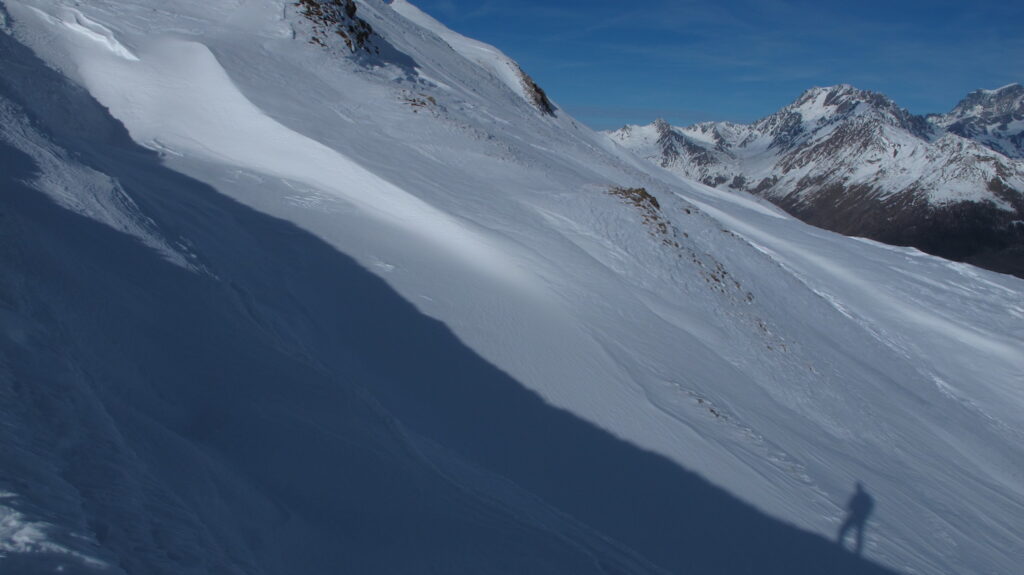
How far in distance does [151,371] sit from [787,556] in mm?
6194

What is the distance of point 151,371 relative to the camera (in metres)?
4.64

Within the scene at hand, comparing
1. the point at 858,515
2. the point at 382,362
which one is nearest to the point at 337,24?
the point at 382,362

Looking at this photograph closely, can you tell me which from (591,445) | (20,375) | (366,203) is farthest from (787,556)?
(366,203)

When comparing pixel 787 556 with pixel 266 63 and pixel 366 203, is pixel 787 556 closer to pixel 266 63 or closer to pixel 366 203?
pixel 366 203

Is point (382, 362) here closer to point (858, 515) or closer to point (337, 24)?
point (858, 515)

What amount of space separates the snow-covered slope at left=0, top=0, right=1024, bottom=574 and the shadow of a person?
0.16 metres

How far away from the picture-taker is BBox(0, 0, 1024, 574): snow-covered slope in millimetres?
3848

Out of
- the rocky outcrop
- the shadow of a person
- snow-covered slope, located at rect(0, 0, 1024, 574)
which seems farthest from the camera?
the rocky outcrop

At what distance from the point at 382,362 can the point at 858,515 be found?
6.36 meters

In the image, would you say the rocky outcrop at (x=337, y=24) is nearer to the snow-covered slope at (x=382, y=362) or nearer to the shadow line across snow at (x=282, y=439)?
the snow-covered slope at (x=382, y=362)

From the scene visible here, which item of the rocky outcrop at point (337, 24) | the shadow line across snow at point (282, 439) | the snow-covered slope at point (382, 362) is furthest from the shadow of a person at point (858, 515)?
the rocky outcrop at point (337, 24)

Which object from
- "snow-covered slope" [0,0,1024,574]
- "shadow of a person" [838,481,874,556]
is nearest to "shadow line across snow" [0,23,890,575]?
"snow-covered slope" [0,0,1024,574]

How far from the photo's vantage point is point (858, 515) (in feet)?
26.1

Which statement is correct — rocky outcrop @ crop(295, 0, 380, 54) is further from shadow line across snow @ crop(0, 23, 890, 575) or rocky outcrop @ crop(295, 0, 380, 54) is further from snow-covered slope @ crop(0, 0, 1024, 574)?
shadow line across snow @ crop(0, 23, 890, 575)
